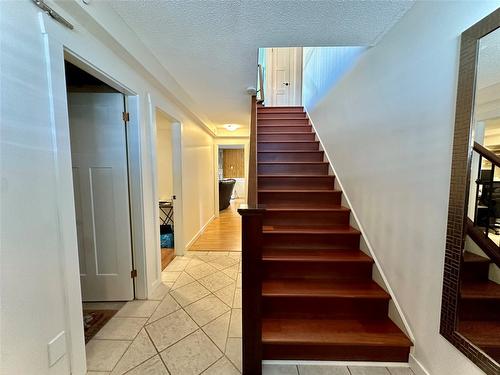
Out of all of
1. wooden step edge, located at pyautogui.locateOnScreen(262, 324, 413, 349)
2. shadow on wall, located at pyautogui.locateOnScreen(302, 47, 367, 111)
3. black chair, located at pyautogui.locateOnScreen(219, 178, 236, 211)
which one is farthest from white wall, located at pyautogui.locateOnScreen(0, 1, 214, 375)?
black chair, located at pyautogui.locateOnScreen(219, 178, 236, 211)

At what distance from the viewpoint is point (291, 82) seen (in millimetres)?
5484

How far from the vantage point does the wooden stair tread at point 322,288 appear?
1632mm

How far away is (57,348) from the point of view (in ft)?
3.75

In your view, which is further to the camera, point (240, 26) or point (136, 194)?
point (136, 194)

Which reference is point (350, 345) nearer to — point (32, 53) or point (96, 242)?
point (96, 242)

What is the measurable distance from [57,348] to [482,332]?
2.16 metres

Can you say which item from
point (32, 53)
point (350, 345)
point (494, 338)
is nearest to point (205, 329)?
point (350, 345)

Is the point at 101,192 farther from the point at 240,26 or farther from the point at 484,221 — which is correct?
the point at 484,221

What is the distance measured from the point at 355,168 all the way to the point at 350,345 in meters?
1.54

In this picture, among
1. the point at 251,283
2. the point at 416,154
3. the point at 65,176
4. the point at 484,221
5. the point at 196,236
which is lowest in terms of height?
the point at 196,236

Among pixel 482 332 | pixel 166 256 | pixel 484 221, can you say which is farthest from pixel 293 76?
pixel 482 332

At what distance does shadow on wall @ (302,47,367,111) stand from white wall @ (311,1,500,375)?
357 millimetres

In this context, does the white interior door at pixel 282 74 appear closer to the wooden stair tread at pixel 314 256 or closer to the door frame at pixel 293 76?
the door frame at pixel 293 76

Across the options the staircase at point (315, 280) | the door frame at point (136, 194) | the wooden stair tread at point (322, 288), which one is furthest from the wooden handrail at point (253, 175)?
the door frame at point (136, 194)
